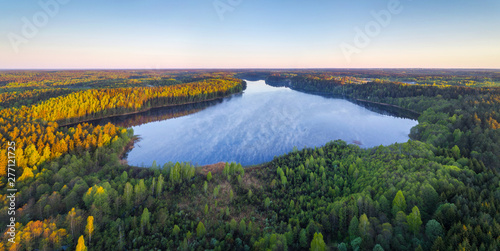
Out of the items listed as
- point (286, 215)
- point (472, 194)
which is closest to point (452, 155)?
point (472, 194)

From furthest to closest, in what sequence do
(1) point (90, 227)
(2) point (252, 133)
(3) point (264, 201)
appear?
(2) point (252, 133) → (3) point (264, 201) → (1) point (90, 227)

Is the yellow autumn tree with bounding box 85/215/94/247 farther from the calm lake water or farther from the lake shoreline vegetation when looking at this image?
the calm lake water

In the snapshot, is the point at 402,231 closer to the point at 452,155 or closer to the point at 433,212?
the point at 433,212

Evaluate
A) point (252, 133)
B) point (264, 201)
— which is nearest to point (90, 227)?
point (264, 201)

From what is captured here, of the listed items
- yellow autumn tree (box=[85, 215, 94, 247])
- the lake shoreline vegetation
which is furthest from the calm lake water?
yellow autumn tree (box=[85, 215, 94, 247])

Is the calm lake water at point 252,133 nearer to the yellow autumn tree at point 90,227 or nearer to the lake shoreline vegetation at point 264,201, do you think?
the lake shoreline vegetation at point 264,201

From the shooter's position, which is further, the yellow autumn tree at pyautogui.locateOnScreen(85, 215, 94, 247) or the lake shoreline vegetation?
the yellow autumn tree at pyautogui.locateOnScreen(85, 215, 94, 247)

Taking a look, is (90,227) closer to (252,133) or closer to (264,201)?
(264,201)

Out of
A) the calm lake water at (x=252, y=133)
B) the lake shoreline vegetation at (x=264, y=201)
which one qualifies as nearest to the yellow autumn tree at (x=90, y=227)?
the lake shoreline vegetation at (x=264, y=201)
